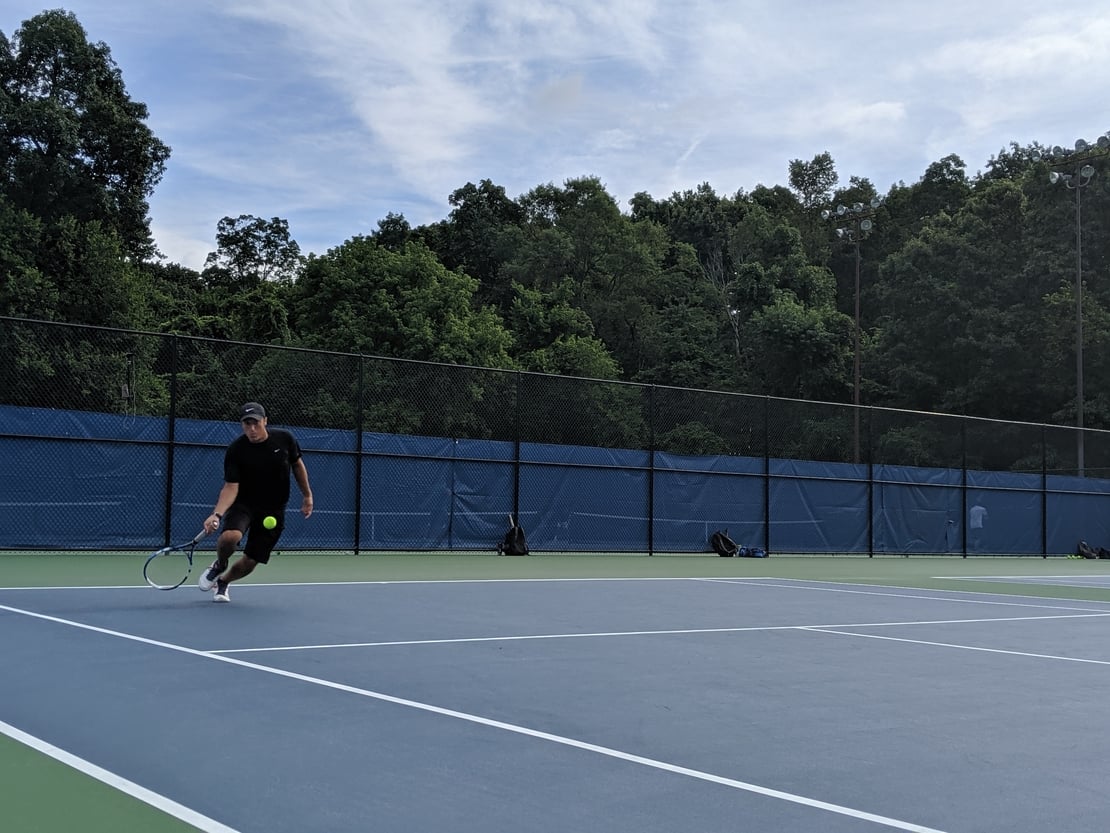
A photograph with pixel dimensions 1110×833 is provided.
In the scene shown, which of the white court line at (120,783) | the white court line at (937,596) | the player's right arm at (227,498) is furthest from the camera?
the white court line at (937,596)

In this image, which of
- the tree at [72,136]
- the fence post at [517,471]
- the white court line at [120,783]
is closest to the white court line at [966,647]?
the white court line at [120,783]

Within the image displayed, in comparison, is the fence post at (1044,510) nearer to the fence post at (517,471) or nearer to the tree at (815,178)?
the fence post at (517,471)

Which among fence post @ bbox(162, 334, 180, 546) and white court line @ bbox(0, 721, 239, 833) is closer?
white court line @ bbox(0, 721, 239, 833)

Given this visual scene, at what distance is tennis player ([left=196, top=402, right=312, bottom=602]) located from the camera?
8.86 meters

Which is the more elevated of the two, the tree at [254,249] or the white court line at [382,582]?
the tree at [254,249]

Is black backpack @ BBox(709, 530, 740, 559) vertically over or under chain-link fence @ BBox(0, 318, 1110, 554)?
under

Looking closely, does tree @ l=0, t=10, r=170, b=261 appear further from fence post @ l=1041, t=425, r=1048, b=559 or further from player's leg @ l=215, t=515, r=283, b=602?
player's leg @ l=215, t=515, r=283, b=602

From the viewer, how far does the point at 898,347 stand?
48.2 metres

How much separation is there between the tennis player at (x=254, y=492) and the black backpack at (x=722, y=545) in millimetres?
12804

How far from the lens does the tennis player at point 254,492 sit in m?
8.86

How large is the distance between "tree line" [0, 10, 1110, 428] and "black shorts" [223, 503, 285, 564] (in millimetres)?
27056

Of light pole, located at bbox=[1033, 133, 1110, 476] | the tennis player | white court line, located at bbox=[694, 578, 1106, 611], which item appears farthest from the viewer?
light pole, located at bbox=[1033, 133, 1110, 476]

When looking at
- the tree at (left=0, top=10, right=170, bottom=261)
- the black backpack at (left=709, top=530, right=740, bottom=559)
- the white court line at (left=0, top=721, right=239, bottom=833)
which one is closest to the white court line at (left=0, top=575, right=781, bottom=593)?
the black backpack at (left=709, top=530, right=740, bottom=559)

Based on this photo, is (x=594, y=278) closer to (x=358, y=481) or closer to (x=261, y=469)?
(x=358, y=481)
